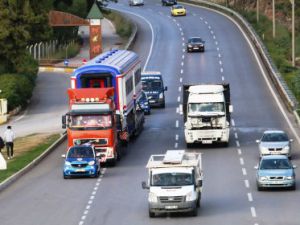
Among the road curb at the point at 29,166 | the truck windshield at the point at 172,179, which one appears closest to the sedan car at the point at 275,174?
the truck windshield at the point at 172,179

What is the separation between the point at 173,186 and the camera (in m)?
36.9

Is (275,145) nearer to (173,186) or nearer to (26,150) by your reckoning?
(26,150)

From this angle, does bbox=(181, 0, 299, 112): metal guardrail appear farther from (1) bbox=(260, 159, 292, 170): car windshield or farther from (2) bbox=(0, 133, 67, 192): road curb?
(1) bbox=(260, 159, 292, 170): car windshield

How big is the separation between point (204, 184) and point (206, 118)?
10161 millimetres

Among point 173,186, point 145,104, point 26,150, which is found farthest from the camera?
point 145,104

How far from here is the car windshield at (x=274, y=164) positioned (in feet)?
138

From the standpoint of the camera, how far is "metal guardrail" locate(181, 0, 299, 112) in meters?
70.6

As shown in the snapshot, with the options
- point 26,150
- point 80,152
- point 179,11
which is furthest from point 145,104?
point 179,11

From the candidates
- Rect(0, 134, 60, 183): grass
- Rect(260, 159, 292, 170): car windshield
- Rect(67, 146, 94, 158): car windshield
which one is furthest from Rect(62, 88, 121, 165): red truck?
Rect(260, 159, 292, 170): car windshield

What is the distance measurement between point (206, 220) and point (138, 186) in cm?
825

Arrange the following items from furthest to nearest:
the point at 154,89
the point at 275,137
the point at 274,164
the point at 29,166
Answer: the point at 154,89, the point at 275,137, the point at 29,166, the point at 274,164

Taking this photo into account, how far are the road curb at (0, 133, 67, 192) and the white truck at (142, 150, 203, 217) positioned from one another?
9.73 meters

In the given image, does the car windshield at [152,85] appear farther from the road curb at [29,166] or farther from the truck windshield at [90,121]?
the truck windshield at [90,121]

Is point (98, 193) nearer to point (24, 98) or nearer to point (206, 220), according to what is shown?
point (206, 220)
